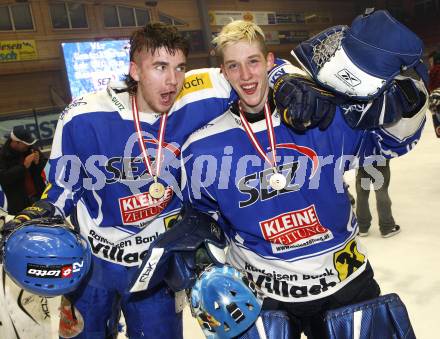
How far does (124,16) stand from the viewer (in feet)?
36.6

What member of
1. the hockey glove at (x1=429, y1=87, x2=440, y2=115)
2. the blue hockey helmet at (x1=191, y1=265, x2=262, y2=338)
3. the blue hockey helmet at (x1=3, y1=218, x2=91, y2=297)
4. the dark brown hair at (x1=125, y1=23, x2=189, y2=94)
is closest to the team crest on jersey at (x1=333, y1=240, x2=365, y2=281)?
the blue hockey helmet at (x1=191, y1=265, x2=262, y2=338)

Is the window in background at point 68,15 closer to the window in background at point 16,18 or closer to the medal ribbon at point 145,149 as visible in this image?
the window in background at point 16,18

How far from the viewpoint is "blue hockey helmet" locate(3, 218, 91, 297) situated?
4.77ft

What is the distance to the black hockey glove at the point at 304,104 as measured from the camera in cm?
132

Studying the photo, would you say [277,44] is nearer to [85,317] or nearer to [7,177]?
[7,177]

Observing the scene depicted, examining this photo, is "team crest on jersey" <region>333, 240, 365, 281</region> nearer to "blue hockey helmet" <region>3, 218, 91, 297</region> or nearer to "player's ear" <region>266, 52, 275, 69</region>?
"player's ear" <region>266, 52, 275, 69</region>

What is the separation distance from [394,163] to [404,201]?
5.30ft

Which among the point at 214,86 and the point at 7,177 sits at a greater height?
the point at 214,86

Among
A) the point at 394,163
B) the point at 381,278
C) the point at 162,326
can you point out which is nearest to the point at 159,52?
the point at 162,326

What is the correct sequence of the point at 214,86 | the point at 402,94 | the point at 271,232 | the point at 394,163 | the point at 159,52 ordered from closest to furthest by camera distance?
the point at 402,94 → the point at 271,232 → the point at 159,52 → the point at 214,86 → the point at 394,163

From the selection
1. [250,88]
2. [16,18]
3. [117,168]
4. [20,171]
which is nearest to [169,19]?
[16,18]

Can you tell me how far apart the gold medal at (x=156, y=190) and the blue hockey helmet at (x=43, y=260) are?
0.38 m

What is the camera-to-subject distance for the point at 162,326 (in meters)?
1.83

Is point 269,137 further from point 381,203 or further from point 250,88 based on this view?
point 381,203
